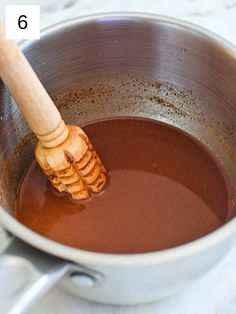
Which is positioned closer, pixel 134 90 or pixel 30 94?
pixel 30 94

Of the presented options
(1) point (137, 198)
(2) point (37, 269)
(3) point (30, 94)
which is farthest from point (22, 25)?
(2) point (37, 269)

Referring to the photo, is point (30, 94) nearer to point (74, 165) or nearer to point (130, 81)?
point (74, 165)

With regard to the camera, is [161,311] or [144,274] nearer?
[144,274]

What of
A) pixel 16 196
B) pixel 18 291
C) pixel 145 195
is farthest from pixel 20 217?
pixel 18 291

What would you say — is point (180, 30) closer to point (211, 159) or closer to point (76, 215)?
point (211, 159)

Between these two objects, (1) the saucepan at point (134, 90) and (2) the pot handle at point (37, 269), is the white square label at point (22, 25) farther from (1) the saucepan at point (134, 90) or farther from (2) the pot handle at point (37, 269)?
(2) the pot handle at point (37, 269)

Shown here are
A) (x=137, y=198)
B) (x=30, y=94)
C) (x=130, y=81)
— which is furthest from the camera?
Result: (x=130, y=81)
